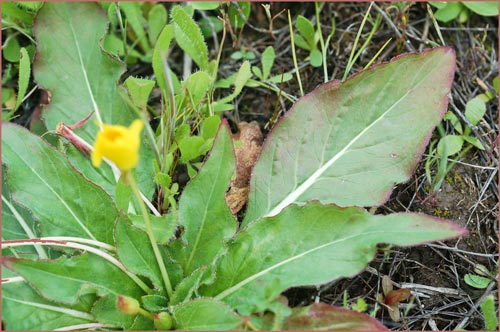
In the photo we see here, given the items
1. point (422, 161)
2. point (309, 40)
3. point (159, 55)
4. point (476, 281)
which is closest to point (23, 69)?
point (159, 55)

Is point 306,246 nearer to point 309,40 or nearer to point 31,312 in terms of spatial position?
point 31,312

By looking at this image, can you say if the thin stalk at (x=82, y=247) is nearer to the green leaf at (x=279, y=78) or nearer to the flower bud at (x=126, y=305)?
the flower bud at (x=126, y=305)

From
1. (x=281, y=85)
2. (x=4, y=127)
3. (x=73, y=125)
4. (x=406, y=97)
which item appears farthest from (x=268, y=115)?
(x=4, y=127)

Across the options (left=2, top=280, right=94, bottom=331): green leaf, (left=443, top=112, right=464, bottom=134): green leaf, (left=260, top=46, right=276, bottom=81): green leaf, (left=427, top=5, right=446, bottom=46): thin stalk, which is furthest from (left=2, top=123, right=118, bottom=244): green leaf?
(left=427, top=5, right=446, bottom=46): thin stalk

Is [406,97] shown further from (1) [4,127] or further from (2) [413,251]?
(1) [4,127]

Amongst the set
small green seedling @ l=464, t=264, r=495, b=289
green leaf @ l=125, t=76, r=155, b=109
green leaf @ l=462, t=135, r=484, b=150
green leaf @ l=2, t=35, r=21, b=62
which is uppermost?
green leaf @ l=2, t=35, r=21, b=62

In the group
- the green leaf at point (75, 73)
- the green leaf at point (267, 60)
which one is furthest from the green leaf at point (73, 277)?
the green leaf at point (267, 60)

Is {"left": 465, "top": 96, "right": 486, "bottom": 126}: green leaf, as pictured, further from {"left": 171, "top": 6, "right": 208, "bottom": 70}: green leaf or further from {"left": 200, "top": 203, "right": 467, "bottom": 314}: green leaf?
{"left": 171, "top": 6, "right": 208, "bottom": 70}: green leaf
